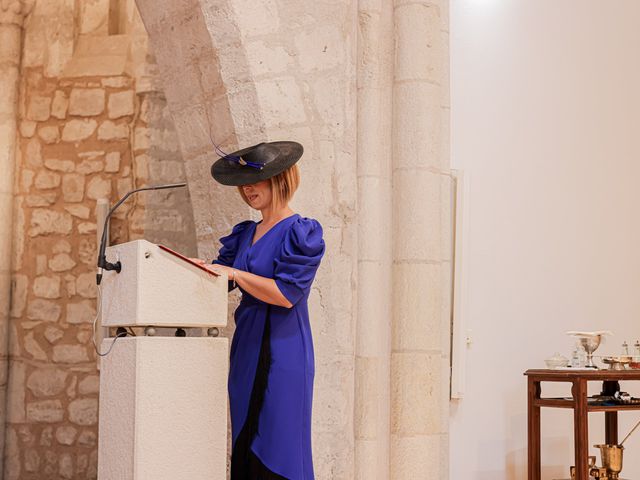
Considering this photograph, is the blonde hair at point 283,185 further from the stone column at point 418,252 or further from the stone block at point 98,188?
the stone block at point 98,188

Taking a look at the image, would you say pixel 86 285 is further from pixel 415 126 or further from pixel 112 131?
pixel 415 126

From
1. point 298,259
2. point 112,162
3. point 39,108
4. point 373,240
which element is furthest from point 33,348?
point 298,259

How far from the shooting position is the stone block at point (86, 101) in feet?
19.5

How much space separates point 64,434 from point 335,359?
8.49ft

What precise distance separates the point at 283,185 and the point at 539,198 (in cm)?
298

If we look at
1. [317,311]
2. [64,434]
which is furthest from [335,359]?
[64,434]

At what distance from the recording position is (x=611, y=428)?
5.19 m

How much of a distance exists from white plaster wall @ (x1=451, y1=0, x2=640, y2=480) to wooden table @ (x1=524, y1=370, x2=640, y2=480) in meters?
0.35

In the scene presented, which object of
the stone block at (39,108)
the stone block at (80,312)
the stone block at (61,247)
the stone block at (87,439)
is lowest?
the stone block at (87,439)

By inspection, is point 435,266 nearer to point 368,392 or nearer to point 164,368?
point 368,392

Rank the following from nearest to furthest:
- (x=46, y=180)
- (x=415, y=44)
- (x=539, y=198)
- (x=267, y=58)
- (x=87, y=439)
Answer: (x=267, y=58), (x=415, y=44), (x=539, y=198), (x=87, y=439), (x=46, y=180)

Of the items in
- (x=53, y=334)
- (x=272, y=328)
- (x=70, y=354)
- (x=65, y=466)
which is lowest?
(x=65, y=466)

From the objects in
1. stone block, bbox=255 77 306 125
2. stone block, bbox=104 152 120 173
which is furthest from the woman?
stone block, bbox=104 152 120 173

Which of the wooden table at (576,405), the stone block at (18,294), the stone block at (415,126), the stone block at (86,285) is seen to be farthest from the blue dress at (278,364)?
the stone block at (18,294)
